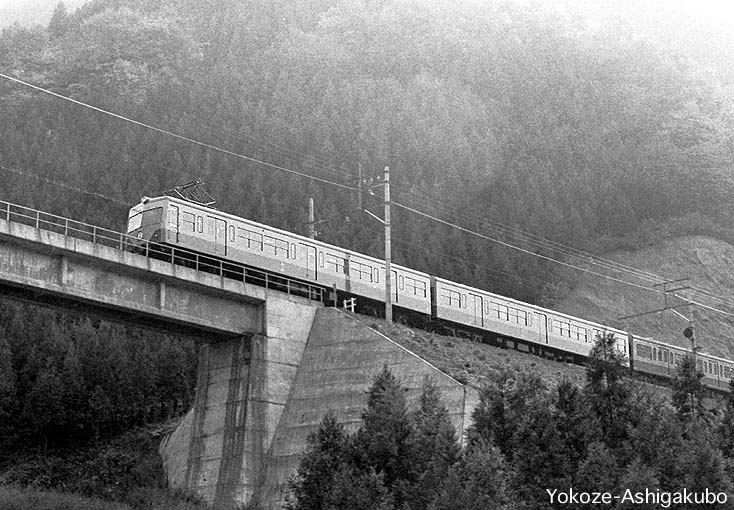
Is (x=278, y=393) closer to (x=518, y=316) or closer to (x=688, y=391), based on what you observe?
(x=688, y=391)

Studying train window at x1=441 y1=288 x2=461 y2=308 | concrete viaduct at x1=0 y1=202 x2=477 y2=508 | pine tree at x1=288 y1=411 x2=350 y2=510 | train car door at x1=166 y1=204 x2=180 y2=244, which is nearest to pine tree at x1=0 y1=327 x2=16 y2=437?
concrete viaduct at x1=0 y1=202 x2=477 y2=508

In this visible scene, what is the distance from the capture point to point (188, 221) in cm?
4603

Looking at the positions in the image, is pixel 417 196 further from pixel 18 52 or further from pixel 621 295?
pixel 18 52

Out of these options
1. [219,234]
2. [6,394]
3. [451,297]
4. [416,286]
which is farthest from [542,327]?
[6,394]

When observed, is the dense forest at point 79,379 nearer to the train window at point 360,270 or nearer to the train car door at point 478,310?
the train window at point 360,270

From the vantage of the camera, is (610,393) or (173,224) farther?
(173,224)

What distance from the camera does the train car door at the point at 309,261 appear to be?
162ft

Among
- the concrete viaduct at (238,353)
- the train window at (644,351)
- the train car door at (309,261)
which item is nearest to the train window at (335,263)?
the train car door at (309,261)

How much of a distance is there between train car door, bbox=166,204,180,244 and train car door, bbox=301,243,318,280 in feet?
19.7

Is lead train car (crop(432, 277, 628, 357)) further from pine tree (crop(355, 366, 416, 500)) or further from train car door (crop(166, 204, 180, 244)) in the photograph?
pine tree (crop(355, 366, 416, 500))

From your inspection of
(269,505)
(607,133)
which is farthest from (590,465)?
(607,133)

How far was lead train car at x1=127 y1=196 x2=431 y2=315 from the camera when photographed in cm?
4578

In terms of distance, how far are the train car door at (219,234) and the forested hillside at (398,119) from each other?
3432 cm

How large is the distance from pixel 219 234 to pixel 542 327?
1986 cm
